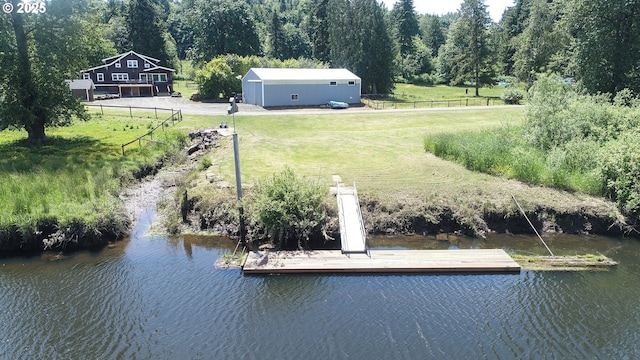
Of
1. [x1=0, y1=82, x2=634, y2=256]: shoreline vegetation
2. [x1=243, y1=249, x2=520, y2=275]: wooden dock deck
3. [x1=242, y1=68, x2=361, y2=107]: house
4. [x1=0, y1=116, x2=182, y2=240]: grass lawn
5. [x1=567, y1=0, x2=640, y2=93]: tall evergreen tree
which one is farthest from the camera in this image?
[x1=242, y1=68, x2=361, y2=107]: house

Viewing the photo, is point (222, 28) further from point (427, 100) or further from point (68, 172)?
point (68, 172)

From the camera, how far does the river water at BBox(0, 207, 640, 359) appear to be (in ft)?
35.4

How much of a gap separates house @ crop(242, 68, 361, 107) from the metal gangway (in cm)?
2896

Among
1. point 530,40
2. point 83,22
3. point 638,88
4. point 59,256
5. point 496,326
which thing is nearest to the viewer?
point 496,326

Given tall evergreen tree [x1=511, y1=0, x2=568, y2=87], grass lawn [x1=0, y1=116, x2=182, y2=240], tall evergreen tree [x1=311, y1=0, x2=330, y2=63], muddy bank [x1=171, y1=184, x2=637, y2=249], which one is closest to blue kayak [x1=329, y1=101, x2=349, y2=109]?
grass lawn [x1=0, y1=116, x2=182, y2=240]

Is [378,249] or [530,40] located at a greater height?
[530,40]

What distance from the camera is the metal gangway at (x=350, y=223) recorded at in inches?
605

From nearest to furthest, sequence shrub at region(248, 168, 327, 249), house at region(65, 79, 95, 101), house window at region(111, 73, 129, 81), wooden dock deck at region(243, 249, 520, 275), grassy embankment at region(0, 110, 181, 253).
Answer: wooden dock deck at region(243, 249, 520, 275), shrub at region(248, 168, 327, 249), grassy embankment at region(0, 110, 181, 253), house at region(65, 79, 95, 101), house window at region(111, 73, 129, 81)

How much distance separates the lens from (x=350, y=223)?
1644cm

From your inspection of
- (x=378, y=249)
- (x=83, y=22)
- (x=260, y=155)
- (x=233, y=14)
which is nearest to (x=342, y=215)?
(x=378, y=249)

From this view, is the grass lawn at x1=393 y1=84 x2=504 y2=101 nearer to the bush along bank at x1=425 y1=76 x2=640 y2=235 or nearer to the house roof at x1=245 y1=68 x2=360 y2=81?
the house roof at x1=245 y1=68 x2=360 y2=81

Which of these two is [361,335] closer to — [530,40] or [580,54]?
[580,54]

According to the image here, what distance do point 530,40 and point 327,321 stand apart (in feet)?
197

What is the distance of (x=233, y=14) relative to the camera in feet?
238
